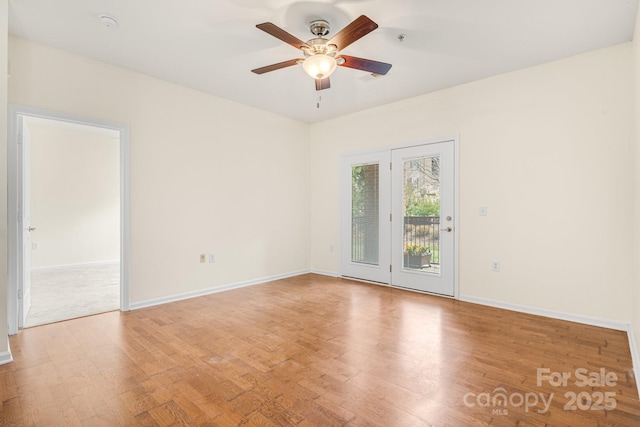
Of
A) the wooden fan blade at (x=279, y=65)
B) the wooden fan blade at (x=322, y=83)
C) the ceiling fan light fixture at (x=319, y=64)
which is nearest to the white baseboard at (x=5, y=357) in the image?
the wooden fan blade at (x=279, y=65)

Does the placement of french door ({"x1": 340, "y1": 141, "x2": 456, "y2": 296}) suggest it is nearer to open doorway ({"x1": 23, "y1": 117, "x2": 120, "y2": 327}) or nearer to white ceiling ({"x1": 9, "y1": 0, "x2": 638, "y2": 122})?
white ceiling ({"x1": 9, "y1": 0, "x2": 638, "y2": 122})

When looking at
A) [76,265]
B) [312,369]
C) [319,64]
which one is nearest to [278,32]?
[319,64]

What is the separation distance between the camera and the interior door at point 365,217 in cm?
490

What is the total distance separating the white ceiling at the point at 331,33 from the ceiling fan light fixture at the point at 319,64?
0.37 meters

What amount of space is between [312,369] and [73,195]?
6.78 m

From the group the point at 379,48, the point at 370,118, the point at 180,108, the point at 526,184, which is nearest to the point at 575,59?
the point at 526,184

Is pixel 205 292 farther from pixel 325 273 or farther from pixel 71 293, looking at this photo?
pixel 325 273

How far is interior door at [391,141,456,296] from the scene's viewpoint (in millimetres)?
4203

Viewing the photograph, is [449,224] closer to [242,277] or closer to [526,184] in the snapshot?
[526,184]

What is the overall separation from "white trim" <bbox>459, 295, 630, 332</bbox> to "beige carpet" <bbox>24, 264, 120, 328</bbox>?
442cm

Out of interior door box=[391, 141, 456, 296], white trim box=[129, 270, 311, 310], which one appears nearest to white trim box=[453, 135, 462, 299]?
interior door box=[391, 141, 456, 296]

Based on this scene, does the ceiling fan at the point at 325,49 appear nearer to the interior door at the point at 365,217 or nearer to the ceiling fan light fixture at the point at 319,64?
the ceiling fan light fixture at the point at 319,64

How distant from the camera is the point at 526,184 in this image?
11.8 feet

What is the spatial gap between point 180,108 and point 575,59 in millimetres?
4565
